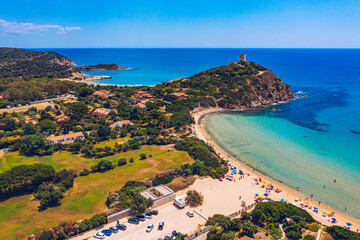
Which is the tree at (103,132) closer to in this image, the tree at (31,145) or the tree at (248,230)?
the tree at (31,145)

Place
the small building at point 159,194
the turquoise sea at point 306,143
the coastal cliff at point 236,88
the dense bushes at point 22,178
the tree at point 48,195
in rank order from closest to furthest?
the tree at point 48,195
the small building at point 159,194
the dense bushes at point 22,178
the turquoise sea at point 306,143
the coastal cliff at point 236,88

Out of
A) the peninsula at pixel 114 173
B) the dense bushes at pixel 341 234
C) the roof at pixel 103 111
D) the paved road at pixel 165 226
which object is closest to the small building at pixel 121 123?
the peninsula at pixel 114 173

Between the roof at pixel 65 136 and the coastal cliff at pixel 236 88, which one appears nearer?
the roof at pixel 65 136

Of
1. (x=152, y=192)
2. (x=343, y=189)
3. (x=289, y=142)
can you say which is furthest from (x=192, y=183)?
(x=289, y=142)

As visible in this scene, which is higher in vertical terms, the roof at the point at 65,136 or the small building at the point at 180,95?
the small building at the point at 180,95

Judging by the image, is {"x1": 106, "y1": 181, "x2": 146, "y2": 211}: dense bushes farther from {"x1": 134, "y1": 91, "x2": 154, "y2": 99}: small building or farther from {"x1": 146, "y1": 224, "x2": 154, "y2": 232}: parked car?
{"x1": 134, "y1": 91, "x2": 154, "y2": 99}: small building

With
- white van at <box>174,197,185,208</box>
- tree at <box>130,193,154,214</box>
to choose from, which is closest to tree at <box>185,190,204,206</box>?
white van at <box>174,197,185,208</box>
